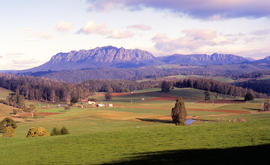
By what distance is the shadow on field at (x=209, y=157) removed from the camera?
17016 mm

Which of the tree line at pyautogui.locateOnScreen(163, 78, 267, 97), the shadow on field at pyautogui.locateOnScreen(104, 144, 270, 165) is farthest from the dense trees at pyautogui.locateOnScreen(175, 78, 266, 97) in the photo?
the shadow on field at pyautogui.locateOnScreen(104, 144, 270, 165)

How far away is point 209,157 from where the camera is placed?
18969 millimetres

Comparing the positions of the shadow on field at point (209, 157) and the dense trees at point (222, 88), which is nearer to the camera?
the shadow on field at point (209, 157)

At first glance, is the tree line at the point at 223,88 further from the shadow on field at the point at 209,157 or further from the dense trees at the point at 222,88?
the shadow on field at the point at 209,157

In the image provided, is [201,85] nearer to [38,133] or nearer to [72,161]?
[38,133]

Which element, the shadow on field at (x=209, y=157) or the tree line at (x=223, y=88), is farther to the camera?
the tree line at (x=223, y=88)

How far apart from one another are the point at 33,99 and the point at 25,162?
185 m

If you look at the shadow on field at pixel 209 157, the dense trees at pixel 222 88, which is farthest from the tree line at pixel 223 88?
the shadow on field at pixel 209 157

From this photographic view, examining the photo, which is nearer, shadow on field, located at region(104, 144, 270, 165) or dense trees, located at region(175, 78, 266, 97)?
shadow on field, located at region(104, 144, 270, 165)

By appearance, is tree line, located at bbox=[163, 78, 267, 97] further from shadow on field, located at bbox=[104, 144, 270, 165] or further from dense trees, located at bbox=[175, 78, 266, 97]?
shadow on field, located at bbox=[104, 144, 270, 165]

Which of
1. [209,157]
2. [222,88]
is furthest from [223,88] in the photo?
[209,157]

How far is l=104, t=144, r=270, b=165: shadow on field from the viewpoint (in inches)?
670

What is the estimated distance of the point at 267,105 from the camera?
312 feet

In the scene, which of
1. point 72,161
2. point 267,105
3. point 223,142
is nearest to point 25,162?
point 72,161
